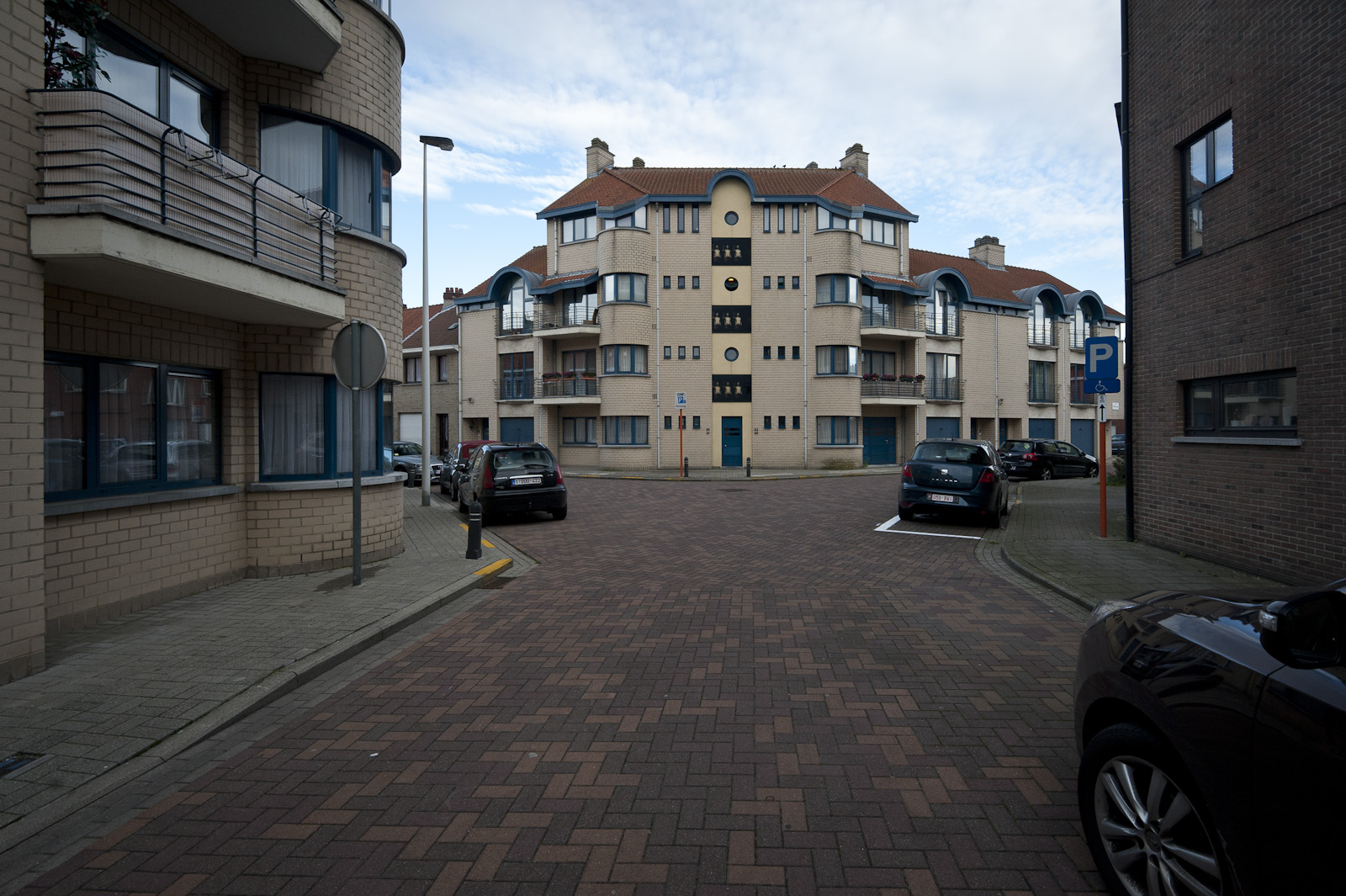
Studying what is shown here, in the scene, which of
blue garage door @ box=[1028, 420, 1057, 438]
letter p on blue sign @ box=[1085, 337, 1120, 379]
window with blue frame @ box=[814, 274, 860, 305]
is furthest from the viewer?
blue garage door @ box=[1028, 420, 1057, 438]

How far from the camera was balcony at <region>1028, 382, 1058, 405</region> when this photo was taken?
1704 inches

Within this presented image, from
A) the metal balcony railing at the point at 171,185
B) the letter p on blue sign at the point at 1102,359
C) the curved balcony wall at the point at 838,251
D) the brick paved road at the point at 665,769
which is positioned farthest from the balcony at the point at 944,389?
the metal balcony railing at the point at 171,185

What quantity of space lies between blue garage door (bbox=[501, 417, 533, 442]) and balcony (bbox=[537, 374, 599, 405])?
273 centimetres

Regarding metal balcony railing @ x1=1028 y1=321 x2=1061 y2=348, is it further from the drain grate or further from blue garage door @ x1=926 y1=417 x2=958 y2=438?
the drain grate

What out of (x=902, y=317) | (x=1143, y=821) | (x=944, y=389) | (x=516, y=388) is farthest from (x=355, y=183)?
(x=944, y=389)

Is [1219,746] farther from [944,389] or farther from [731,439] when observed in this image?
[944,389]

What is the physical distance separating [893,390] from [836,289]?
5.96 meters

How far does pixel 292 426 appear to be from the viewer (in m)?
8.94

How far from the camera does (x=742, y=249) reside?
3569 cm

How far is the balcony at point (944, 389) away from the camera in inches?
1537

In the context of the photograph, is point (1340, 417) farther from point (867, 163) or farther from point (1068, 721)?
point (867, 163)

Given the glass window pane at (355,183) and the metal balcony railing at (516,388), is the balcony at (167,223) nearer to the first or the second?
the glass window pane at (355,183)

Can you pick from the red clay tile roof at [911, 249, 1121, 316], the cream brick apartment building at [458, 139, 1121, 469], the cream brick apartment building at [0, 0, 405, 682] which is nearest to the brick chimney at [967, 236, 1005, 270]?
the red clay tile roof at [911, 249, 1121, 316]

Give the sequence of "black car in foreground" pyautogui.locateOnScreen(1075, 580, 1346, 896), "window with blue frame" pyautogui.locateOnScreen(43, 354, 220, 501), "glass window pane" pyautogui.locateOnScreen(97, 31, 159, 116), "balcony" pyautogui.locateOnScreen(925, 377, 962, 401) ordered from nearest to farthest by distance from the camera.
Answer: "black car in foreground" pyautogui.locateOnScreen(1075, 580, 1346, 896) → "window with blue frame" pyautogui.locateOnScreen(43, 354, 220, 501) → "glass window pane" pyautogui.locateOnScreen(97, 31, 159, 116) → "balcony" pyautogui.locateOnScreen(925, 377, 962, 401)
